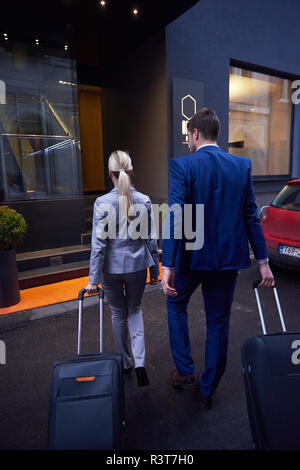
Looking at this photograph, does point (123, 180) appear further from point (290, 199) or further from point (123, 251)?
point (290, 199)

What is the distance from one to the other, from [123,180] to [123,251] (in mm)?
528

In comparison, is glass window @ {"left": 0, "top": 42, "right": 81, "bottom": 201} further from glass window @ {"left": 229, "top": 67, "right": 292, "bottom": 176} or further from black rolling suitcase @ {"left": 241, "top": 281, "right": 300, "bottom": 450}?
black rolling suitcase @ {"left": 241, "top": 281, "right": 300, "bottom": 450}

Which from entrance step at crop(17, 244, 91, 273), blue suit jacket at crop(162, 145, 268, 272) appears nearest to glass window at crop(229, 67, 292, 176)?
entrance step at crop(17, 244, 91, 273)

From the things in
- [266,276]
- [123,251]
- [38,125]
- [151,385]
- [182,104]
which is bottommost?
[151,385]

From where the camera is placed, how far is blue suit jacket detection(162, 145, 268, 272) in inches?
80.0

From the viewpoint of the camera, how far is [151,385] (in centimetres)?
257

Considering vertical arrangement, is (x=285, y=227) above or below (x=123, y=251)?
below

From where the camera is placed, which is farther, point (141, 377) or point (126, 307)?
point (126, 307)

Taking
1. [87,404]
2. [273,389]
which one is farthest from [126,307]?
[273,389]

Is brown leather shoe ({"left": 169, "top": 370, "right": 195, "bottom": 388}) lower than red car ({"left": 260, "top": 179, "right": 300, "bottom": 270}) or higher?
lower

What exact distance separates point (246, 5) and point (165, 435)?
28.2ft

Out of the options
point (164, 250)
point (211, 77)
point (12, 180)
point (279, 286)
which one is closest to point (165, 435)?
point (164, 250)

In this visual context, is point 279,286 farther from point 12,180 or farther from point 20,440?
point 12,180

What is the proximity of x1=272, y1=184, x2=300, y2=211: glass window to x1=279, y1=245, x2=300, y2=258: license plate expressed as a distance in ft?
1.86
